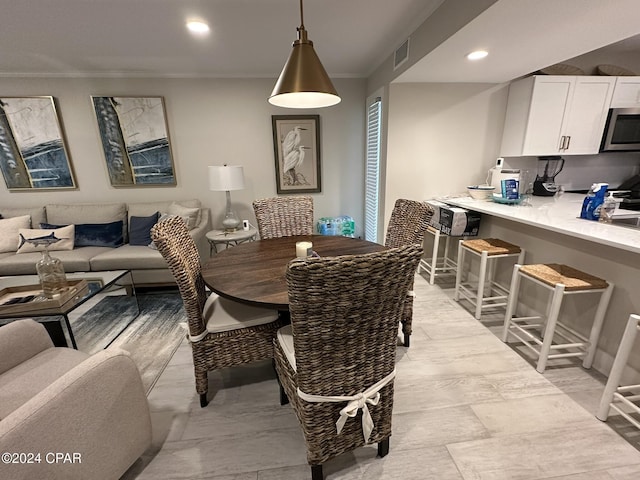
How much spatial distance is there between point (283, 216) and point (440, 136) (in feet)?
6.74

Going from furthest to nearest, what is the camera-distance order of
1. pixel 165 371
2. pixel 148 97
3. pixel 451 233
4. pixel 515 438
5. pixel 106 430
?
pixel 148 97 < pixel 451 233 < pixel 165 371 < pixel 515 438 < pixel 106 430

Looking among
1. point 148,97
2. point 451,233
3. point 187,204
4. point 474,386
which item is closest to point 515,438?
point 474,386

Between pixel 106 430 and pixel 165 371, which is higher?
pixel 106 430

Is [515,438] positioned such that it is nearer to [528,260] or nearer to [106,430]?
[528,260]

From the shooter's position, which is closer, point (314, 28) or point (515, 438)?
point (515, 438)

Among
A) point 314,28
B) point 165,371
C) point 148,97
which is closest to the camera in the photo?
point 165,371

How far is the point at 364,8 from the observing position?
1979mm

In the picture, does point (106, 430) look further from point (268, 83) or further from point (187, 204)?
point (268, 83)

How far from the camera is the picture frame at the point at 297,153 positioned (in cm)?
368

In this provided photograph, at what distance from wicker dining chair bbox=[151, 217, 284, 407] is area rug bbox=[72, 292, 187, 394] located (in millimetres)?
480

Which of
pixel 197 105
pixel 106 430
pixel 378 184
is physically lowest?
pixel 106 430

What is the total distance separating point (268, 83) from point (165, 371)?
3375 mm

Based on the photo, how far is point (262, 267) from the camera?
160cm

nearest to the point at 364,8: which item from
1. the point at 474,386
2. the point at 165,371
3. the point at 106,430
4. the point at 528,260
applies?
the point at 528,260
